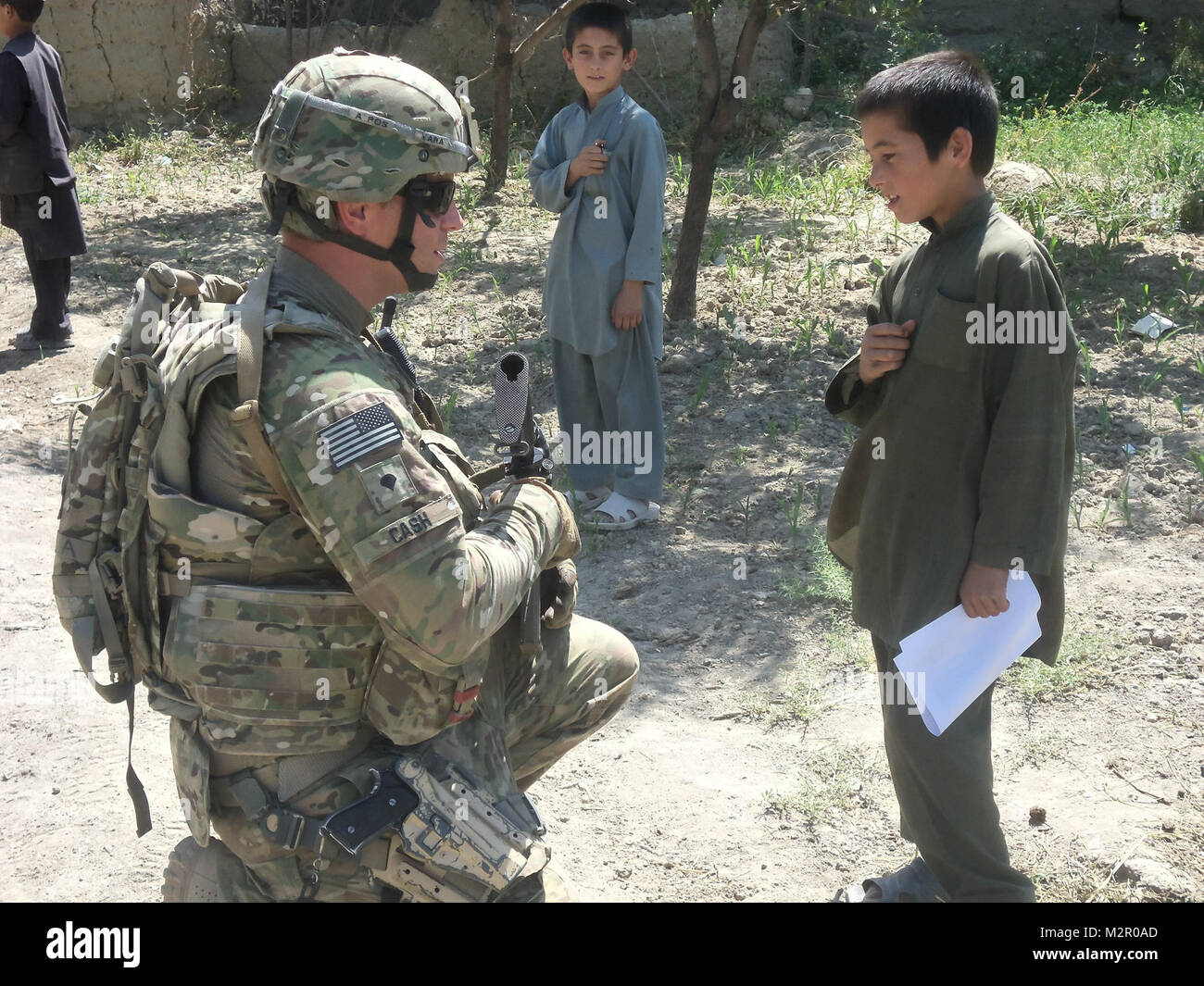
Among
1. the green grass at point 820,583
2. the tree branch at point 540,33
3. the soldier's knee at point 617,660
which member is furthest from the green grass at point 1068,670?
the tree branch at point 540,33

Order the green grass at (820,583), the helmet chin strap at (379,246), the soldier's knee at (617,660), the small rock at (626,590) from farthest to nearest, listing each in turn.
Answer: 1. the small rock at (626,590)
2. the green grass at (820,583)
3. the soldier's knee at (617,660)
4. the helmet chin strap at (379,246)

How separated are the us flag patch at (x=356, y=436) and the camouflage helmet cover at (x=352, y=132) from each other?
1.38ft

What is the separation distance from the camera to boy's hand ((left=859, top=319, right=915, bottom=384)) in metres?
2.40

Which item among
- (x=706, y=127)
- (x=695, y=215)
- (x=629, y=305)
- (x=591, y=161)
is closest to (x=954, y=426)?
(x=629, y=305)

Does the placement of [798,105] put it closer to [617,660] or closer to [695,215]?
[695,215]

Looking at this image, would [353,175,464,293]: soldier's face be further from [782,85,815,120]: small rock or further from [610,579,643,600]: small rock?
[782,85,815,120]: small rock

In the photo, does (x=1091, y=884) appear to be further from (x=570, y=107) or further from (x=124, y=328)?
(x=570, y=107)

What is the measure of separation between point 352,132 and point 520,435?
0.62 metres

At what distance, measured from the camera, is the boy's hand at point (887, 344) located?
240cm

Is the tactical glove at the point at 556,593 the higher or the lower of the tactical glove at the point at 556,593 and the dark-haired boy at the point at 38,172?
the lower

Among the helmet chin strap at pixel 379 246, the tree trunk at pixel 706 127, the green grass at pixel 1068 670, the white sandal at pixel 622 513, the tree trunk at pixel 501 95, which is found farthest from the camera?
the tree trunk at pixel 501 95

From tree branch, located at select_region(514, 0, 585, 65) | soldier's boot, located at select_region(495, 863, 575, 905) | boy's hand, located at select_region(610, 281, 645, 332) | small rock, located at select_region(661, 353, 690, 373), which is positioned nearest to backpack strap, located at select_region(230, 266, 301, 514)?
soldier's boot, located at select_region(495, 863, 575, 905)

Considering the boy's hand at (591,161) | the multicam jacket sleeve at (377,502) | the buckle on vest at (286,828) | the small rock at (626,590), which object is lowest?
the small rock at (626,590)

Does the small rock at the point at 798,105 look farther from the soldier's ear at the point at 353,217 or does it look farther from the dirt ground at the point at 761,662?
the soldier's ear at the point at 353,217
